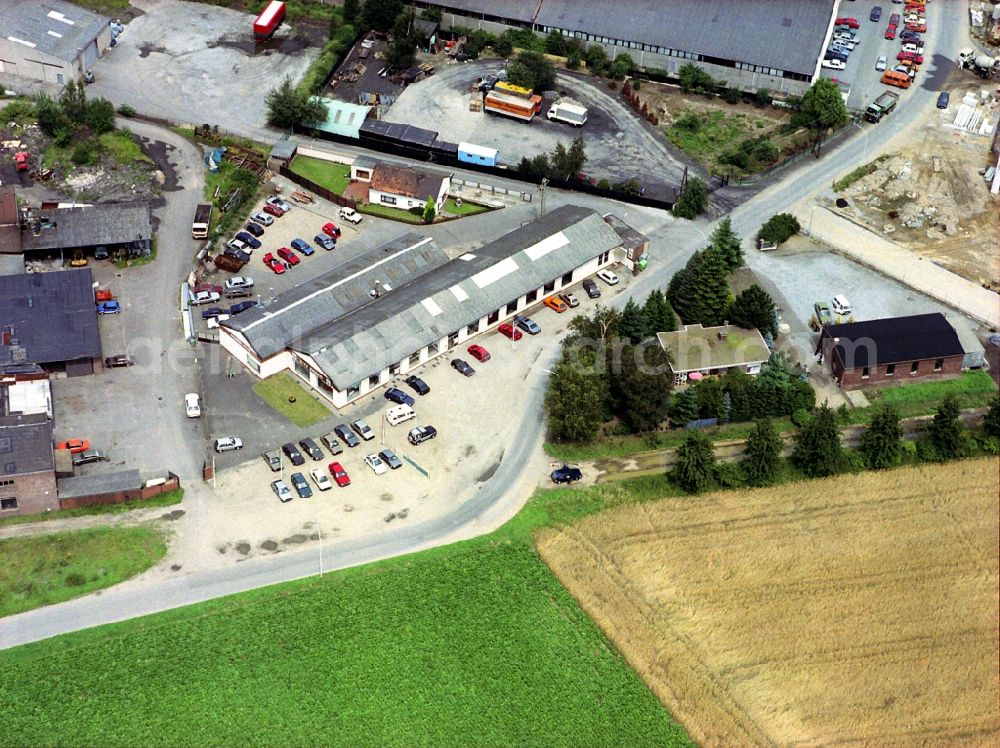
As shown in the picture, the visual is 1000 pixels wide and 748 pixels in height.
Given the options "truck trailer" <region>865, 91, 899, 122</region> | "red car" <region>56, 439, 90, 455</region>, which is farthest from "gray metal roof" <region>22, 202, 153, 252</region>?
"truck trailer" <region>865, 91, 899, 122</region>

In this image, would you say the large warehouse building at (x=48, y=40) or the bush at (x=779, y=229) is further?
the large warehouse building at (x=48, y=40)

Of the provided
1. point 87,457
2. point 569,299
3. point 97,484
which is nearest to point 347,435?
point 97,484

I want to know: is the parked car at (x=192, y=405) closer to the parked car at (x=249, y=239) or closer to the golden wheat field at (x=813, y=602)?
the parked car at (x=249, y=239)

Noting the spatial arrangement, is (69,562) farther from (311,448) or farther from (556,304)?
(556,304)

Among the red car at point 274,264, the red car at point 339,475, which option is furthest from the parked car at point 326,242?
the red car at point 339,475

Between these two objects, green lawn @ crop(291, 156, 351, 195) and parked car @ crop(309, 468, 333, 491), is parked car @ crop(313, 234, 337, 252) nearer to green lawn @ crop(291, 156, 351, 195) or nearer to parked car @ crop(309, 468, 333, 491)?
green lawn @ crop(291, 156, 351, 195)
